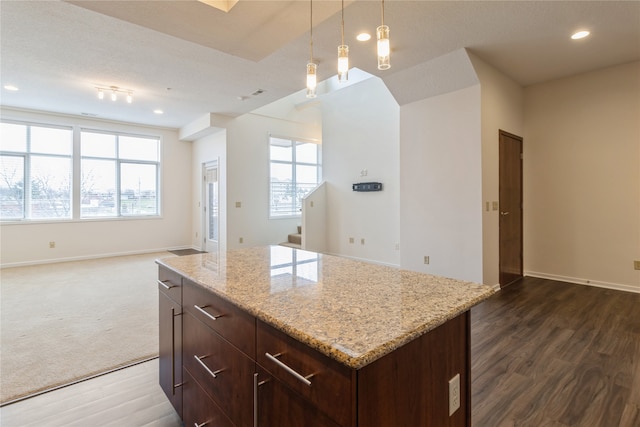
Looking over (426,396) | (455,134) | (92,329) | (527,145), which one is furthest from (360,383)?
(527,145)

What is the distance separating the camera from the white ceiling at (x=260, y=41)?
8.08ft

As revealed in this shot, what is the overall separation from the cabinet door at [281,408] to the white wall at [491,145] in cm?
349

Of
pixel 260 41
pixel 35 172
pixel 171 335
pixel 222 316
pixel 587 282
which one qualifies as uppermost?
pixel 260 41

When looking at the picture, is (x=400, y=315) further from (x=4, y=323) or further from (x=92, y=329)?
(x=4, y=323)

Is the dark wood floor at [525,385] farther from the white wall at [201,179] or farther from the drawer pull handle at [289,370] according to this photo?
the white wall at [201,179]

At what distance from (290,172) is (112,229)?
13.6 ft

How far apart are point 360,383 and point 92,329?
11.0 feet

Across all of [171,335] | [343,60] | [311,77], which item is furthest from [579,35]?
[171,335]

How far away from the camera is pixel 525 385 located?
80.4 inches

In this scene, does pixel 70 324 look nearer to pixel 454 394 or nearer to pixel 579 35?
pixel 454 394

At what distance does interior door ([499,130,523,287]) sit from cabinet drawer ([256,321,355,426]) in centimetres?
403

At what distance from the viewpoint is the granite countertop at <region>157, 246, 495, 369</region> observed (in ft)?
2.69

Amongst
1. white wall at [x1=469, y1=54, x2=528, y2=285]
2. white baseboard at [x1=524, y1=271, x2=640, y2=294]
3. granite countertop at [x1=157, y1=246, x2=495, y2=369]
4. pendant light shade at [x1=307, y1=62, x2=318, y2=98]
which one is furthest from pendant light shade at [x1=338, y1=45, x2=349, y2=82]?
white baseboard at [x1=524, y1=271, x2=640, y2=294]

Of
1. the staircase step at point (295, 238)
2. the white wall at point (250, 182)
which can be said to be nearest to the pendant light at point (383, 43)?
the white wall at point (250, 182)
